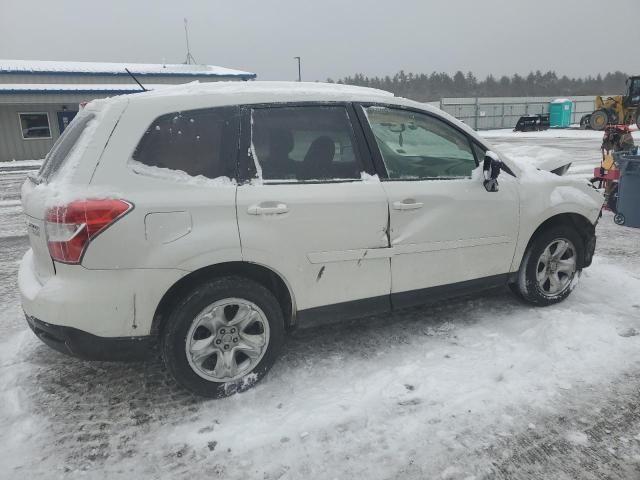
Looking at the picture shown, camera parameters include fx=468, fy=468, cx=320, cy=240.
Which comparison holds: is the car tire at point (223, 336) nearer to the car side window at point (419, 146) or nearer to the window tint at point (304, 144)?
the window tint at point (304, 144)

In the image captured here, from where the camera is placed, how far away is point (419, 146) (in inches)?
139

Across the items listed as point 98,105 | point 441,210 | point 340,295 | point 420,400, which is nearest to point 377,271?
point 340,295

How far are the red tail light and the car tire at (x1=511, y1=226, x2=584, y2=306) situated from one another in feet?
10.4

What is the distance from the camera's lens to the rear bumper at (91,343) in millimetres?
2598

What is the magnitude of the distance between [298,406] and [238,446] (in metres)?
0.46

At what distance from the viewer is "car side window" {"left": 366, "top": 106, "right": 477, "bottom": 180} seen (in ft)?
10.8

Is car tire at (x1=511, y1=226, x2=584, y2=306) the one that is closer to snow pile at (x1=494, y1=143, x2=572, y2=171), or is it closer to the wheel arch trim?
snow pile at (x1=494, y1=143, x2=572, y2=171)

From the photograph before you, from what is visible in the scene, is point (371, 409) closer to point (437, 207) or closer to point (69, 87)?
point (437, 207)

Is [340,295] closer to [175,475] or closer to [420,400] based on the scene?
[420,400]

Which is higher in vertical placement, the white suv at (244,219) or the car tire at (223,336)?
the white suv at (244,219)

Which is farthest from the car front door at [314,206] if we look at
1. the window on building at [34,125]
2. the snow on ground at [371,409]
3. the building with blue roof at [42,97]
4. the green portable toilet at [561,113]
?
the green portable toilet at [561,113]

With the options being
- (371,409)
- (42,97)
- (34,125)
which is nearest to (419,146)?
(371,409)

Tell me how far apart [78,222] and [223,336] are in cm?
104

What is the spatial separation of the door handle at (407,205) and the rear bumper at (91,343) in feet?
5.75
